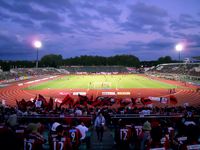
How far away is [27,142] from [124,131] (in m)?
4.32

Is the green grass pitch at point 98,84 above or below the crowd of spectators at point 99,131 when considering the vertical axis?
below

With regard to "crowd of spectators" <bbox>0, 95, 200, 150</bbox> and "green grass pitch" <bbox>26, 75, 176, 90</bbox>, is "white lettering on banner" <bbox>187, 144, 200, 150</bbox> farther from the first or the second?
"green grass pitch" <bbox>26, 75, 176, 90</bbox>

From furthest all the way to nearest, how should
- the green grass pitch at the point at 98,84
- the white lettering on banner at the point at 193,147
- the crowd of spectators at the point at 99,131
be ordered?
the green grass pitch at the point at 98,84
the crowd of spectators at the point at 99,131
the white lettering on banner at the point at 193,147

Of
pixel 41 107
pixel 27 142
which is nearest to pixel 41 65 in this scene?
pixel 41 107

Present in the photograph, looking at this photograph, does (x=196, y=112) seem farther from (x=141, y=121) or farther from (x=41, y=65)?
(x=41, y=65)

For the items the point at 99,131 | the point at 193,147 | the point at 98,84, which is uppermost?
the point at 193,147

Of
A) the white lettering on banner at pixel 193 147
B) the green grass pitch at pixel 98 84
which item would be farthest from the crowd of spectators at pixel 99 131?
the green grass pitch at pixel 98 84

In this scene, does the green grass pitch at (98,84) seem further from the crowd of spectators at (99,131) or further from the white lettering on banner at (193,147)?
the white lettering on banner at (193,147)

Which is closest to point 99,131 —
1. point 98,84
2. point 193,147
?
point 193,147

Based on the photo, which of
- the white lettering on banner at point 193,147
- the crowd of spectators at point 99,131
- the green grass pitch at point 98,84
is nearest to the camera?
the white lettering on banner at point 193,147

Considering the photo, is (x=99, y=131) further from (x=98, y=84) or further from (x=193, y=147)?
(x=98, y=84)

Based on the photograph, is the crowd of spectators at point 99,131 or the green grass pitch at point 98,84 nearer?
the crowd of spectators at point 99,131

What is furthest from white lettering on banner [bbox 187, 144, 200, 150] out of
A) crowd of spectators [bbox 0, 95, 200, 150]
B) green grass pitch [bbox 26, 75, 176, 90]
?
green grass pitch [bbox 26, 75, 176, 90]

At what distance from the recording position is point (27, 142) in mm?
8508
